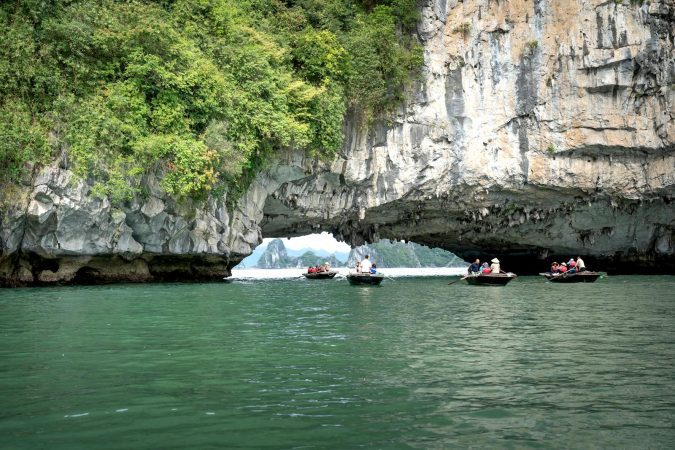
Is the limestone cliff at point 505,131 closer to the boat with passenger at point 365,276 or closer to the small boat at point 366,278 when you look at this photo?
the boat with passenger at point 365,276

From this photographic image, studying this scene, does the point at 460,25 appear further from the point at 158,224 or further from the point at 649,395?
the point at 649,395

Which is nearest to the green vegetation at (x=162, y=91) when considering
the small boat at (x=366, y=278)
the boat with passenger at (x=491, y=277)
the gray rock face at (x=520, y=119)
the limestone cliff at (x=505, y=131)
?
the limestone cliff at (x=505, y=131)

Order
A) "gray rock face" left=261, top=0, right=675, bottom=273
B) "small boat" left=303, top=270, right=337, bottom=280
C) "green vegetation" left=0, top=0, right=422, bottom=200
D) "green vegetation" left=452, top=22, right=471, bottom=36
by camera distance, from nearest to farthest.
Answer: "green vegetation" left=0, top=0, right=422, bottom=200 < "gray rock face" left=261, top=0, right=675, bottom=273 < "green vegetation" left=452, top=22, right=471, bottom=36 < "small boat" left=303, top=270, right=337, bottom=280

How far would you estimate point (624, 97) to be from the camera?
31.4 m

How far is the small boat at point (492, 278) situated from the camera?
2469 cm

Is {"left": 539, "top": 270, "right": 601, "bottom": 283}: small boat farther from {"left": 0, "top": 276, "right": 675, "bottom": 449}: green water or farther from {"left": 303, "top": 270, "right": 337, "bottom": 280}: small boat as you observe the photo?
{"left": 0, "top": 276, "right": 675, "bottom": 449}: green water

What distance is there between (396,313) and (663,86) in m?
23.3

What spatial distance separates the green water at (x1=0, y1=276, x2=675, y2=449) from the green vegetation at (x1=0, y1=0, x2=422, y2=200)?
975 centimetres

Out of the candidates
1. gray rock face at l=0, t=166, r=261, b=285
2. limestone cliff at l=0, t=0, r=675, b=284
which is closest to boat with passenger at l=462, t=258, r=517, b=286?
limestone cliff at l=0, t=0, r=675, b=284

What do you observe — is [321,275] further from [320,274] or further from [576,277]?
[576,277]

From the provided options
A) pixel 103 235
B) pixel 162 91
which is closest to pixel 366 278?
pixel 103 235

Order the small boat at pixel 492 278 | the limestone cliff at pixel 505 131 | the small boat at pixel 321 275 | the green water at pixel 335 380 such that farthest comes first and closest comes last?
the small boat at pixel 321 275 → the limestone cliff at pixel 505 131 → the small boat at pixel 492 278 → the green water at pixel 335 380

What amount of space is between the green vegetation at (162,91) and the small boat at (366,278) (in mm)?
5814

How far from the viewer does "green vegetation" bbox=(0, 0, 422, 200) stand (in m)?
22.6
